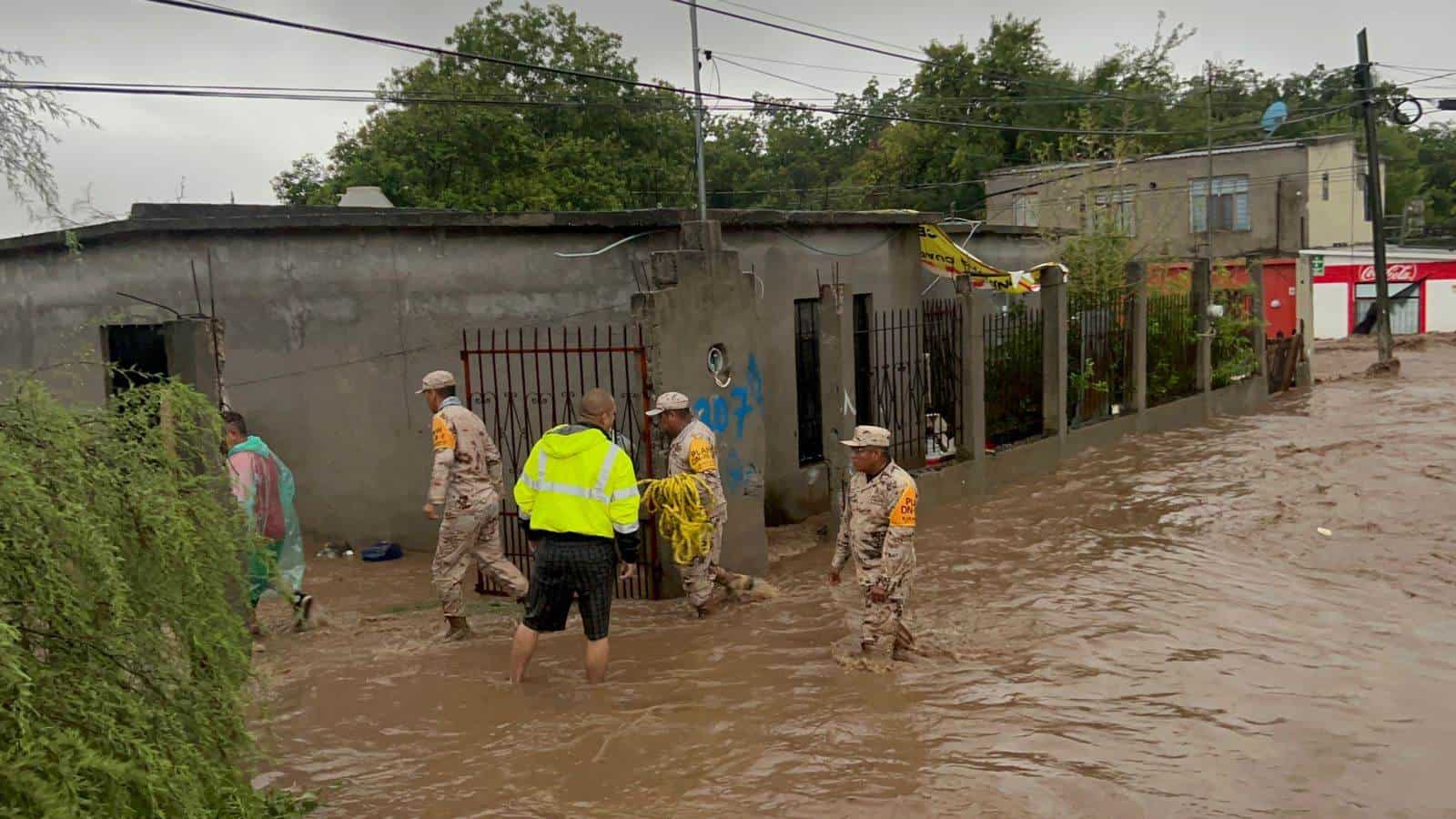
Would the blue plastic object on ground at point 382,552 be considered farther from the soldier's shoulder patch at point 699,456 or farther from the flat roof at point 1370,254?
the flat roof at point 1370,254

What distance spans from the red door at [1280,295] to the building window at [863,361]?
22.5 metres

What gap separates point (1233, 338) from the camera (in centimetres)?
2066

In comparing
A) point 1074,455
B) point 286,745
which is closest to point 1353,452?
point 1074,455

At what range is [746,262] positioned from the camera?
458 inches

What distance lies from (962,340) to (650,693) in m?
7.84

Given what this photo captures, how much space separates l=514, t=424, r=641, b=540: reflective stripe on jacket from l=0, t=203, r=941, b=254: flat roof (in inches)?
134

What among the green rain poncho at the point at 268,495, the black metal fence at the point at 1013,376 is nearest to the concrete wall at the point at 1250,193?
the black metal fence at the point at 1013,376

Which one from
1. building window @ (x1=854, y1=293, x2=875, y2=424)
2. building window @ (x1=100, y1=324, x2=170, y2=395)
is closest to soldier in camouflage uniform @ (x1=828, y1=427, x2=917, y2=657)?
building window @ (x1=854, y1=293, x2=875, y2=424)

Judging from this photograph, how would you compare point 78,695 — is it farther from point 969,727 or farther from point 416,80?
point 416,80

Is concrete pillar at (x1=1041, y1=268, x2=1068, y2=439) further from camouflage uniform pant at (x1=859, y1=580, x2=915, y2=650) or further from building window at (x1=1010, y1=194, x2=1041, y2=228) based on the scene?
building window at (x1=1010, y1=194, x2=1041, y2=228)

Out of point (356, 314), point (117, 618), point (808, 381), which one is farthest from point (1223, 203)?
point (117, 618)

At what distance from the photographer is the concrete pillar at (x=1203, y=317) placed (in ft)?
63.8

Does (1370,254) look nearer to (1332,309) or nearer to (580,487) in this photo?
(1332,309)

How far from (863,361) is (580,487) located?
7.05m
